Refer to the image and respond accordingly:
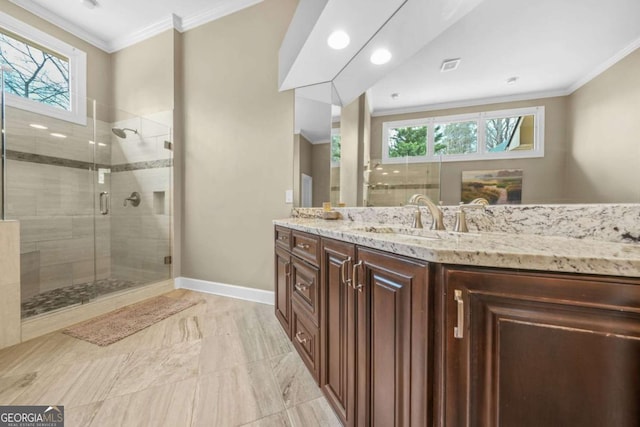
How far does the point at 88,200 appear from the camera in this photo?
2668 millimetres

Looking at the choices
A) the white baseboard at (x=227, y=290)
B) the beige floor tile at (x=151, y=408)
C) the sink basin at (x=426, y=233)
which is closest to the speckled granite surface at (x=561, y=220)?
the sink basin at (x=426, y=233)

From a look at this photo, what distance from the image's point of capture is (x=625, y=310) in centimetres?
49

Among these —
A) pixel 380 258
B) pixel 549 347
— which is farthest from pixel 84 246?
pixel 549 347

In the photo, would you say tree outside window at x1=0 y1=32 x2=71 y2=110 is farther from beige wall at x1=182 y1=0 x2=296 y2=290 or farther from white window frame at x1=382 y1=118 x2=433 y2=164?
white window frame at x1=382 y1=118 x2=433 y2=164

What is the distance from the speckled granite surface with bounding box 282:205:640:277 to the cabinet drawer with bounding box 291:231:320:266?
0.17ft

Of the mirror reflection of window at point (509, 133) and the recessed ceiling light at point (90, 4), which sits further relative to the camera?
the recessed ceiling light at point (90, 4)

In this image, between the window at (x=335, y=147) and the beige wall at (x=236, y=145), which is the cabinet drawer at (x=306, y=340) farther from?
the window at (x=335, y=147)

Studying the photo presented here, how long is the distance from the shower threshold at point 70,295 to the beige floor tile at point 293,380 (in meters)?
1.86

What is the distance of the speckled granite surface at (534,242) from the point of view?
0.52 m

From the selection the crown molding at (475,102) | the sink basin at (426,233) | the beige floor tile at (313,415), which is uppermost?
the crown molding at (475,102)

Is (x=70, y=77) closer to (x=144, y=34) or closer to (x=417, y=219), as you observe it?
(x=144, y=34)

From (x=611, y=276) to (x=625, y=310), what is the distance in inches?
2.6

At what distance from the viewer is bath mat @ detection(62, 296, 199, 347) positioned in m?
1.78

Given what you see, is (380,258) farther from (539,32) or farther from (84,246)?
(84,246)
